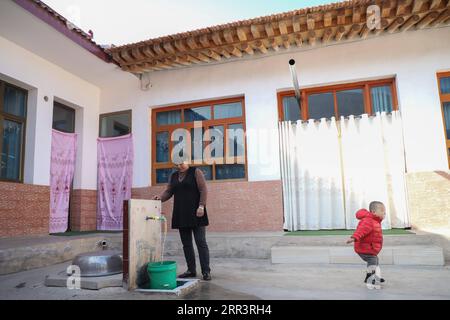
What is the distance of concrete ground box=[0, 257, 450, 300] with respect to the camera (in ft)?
13.1

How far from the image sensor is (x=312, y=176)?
7438 millimetres

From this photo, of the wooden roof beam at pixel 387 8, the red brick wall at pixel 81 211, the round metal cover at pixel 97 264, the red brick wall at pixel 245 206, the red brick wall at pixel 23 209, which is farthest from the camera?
the red brick wall at pixel 81 211

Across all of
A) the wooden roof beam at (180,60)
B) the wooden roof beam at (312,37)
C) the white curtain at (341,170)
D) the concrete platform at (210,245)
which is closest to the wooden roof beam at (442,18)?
the white curtain at (341,170)

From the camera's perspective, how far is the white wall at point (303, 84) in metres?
6.89

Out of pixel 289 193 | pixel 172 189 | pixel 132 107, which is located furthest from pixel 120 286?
pixel 132 107

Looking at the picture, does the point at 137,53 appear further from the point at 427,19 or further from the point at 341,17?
the point at 427,19

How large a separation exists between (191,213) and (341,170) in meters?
3.75

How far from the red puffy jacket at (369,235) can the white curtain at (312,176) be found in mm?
2962

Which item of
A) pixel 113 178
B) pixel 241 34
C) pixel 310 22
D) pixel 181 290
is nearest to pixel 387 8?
pixel 310 22

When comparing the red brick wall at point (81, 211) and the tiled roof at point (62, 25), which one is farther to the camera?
the red brick wall at point (81, 211)

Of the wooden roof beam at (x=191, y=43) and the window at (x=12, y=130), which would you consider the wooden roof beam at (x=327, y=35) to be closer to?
the wooden roof beam at (x=191, y=43)

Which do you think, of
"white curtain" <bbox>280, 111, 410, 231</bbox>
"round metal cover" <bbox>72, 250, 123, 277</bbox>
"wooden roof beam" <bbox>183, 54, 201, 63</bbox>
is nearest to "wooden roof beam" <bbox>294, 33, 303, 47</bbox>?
"white curtain" <bbox>280, 111, 410, 231</bbox>
